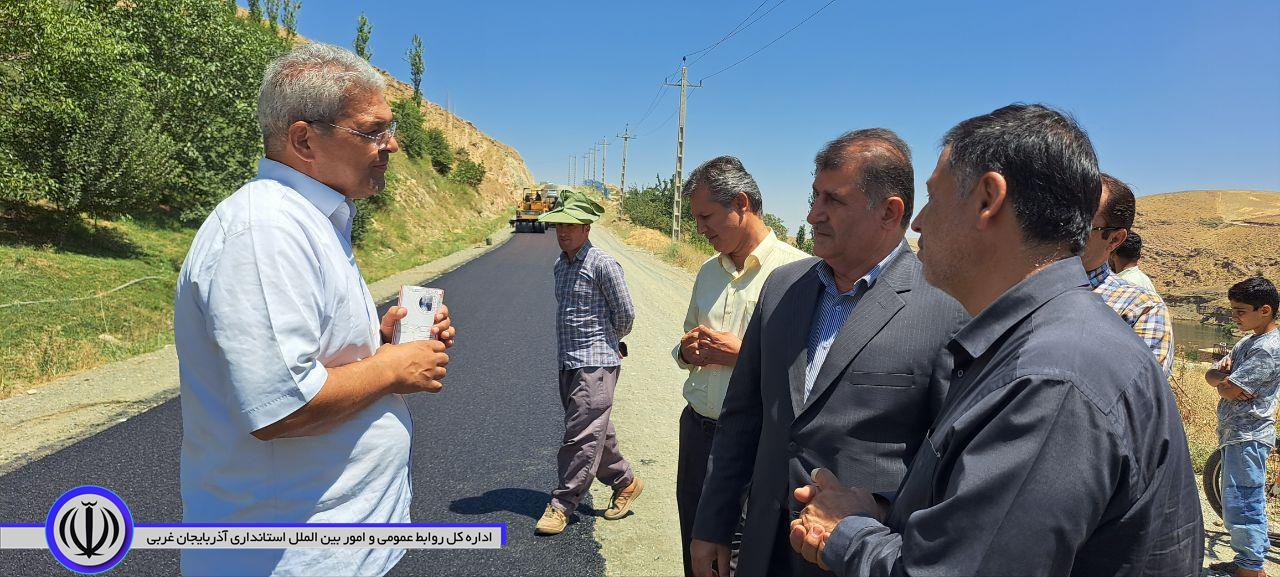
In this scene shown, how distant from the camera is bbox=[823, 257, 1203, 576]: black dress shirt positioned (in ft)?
3.47

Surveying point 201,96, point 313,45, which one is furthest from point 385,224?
point 313,45

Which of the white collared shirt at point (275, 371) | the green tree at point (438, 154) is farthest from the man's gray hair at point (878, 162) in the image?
the green tree at point (438, 154)

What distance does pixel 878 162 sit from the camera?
229 centimetres

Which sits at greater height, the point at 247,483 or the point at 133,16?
the point at 133,16

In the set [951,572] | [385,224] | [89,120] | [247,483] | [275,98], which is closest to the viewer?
[951,572]

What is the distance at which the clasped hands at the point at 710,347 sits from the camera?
3.00 meters

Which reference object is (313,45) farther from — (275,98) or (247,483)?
(247,483)

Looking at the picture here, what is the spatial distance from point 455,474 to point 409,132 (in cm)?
5636

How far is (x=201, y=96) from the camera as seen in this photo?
2122 centimetres

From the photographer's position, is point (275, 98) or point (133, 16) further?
point (133, 16)

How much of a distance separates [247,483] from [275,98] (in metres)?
1.02

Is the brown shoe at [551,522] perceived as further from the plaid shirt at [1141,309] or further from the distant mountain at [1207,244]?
the distant mountain at [1207,244]

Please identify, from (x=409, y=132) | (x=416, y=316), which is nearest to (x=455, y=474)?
(x=416, y=316)

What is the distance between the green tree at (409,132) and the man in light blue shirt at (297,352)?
5670 centimetres
